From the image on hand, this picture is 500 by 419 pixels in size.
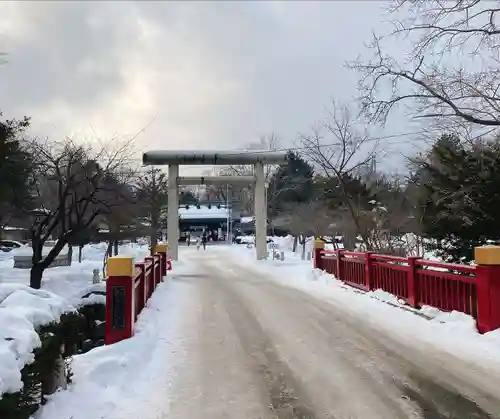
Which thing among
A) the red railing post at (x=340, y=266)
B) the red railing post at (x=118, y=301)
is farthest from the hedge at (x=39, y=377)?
the red railing post at (x=340, y=266)

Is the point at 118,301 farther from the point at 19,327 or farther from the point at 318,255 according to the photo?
the point at 318,255

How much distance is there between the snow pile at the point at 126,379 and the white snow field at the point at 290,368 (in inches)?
0.5

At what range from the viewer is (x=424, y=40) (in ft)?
41.8

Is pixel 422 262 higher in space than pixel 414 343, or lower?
higher

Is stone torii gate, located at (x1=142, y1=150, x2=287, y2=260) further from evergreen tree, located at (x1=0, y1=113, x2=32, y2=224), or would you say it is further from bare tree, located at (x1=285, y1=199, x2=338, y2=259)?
evergreen tree, located at (x1=0, y1=113, x2=32, y2=224)

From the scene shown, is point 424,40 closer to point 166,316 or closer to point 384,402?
point 166,316

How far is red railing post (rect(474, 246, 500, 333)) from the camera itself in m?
7.92

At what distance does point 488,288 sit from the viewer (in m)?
8.05

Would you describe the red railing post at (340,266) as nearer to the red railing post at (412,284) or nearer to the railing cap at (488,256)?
the red railing post at (412,284)

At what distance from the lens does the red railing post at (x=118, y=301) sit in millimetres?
7980

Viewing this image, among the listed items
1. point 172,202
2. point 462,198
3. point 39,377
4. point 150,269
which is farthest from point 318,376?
point 172,202

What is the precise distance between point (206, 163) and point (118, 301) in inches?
891

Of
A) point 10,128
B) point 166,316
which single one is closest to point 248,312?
point 166,316

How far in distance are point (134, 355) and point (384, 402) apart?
128 inches
